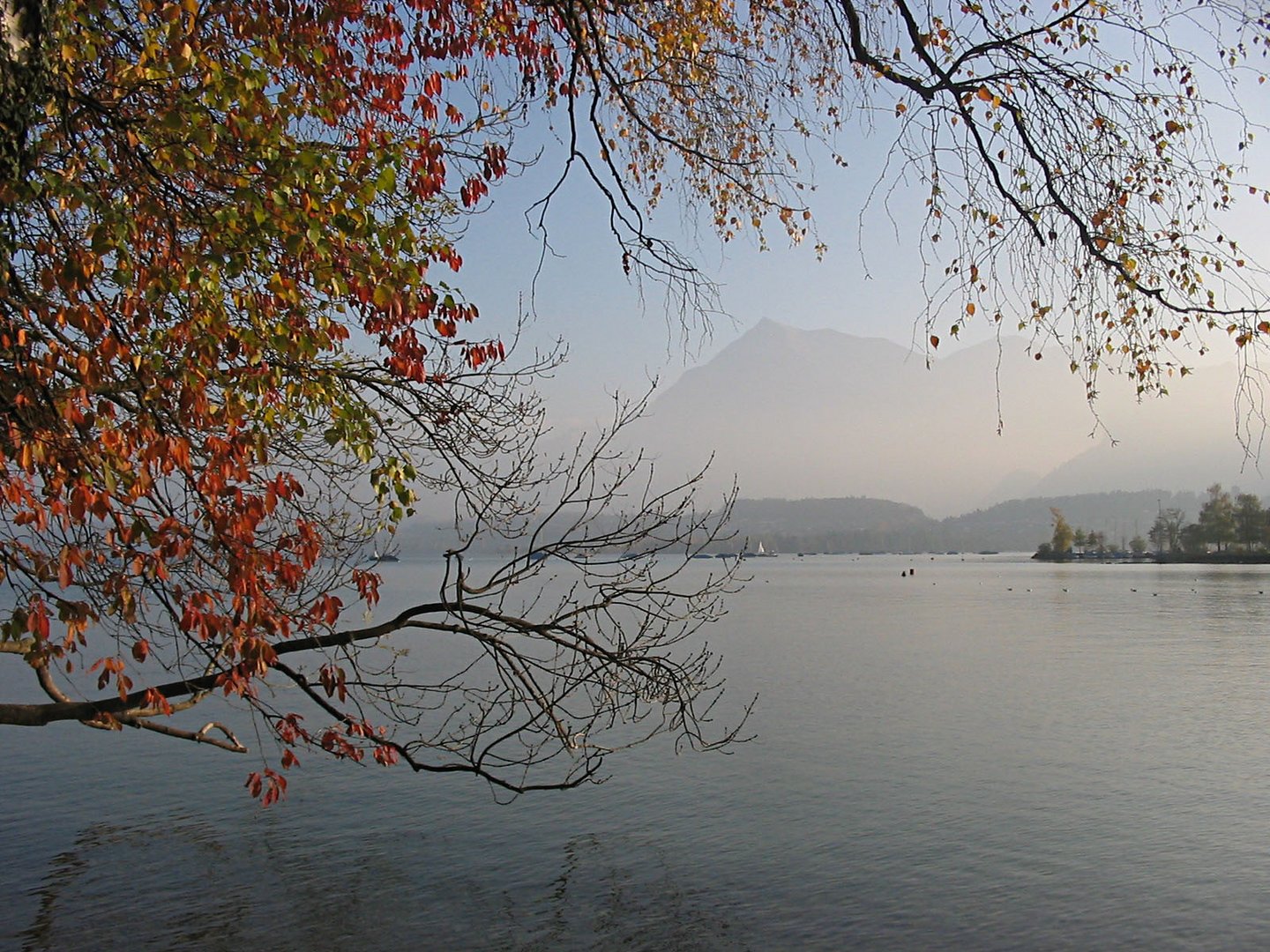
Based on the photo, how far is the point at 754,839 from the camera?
50.2 feet

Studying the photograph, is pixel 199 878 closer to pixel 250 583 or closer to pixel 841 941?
pixel 841 941

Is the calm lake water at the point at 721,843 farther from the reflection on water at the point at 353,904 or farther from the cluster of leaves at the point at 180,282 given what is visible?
the cluster of leaves at the point at 180,282

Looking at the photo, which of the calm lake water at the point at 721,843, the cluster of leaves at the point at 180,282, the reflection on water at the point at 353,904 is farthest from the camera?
the calm lake water at the point at 721,843

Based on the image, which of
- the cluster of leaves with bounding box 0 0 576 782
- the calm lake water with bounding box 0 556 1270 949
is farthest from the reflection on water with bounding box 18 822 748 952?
the cluster of leaves with bounding box 0 0 576 782

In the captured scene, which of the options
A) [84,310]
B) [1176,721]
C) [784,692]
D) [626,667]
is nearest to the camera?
[84,310]

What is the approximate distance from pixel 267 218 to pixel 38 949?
35.5 ft

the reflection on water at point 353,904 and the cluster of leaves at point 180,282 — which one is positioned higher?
the cluster of leaves at point 180,282

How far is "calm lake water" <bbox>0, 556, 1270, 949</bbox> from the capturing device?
12.0 metres

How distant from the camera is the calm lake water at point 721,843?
39.5 feet

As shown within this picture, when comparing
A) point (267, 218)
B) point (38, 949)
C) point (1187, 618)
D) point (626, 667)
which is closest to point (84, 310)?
point (267, 218)

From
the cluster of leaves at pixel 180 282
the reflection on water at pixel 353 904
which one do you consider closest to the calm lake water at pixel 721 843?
the reflection on water at pixel 353 904

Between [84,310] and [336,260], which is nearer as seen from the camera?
[84,310]

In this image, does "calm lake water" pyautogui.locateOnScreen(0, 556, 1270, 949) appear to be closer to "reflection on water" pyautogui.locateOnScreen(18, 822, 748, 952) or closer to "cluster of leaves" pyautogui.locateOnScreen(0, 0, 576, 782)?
"reflection on water" pyautogui.locateOnScreen(18, 822, 748, 952)

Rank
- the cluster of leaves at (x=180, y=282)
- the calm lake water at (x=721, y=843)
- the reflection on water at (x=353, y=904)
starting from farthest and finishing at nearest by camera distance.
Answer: the calm lake water at (x=721, y=843) < the reflection on water at (x=353, y=904) < the cluster of leaves at (x=180, y=282)
